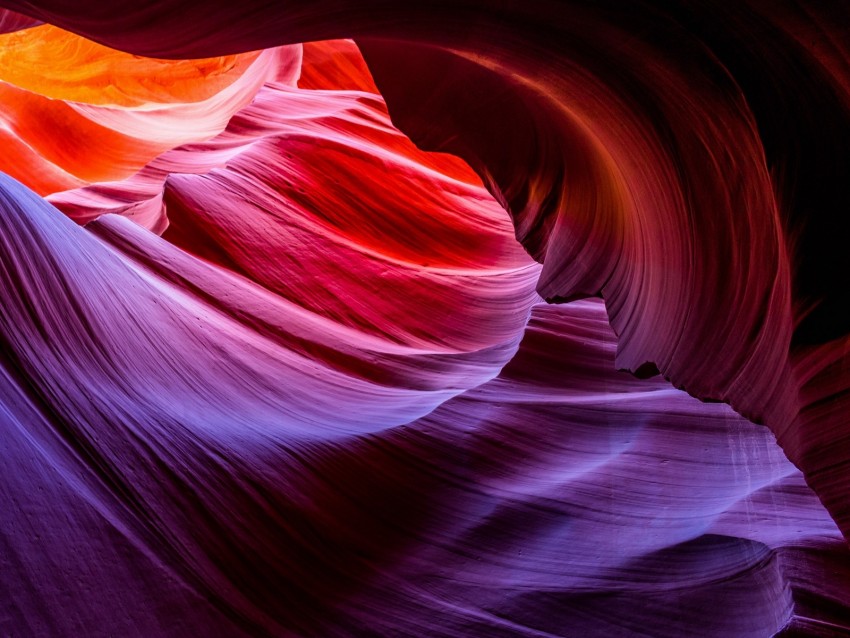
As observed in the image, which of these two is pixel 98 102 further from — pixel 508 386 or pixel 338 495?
pixel 338 495

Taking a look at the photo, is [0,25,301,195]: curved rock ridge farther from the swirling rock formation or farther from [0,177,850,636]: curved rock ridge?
[0,177,850,636]: curved rock ridge

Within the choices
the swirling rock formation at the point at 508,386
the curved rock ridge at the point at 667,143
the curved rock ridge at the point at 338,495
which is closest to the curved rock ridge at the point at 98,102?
the swirling rock formation at the point at 508,386

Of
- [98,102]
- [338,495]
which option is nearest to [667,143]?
[338,495]

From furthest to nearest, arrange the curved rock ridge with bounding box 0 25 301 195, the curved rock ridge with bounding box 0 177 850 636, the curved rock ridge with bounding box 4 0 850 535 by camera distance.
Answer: the curved rock ridge with bounding box 0 25 301 195
the curved rock ridge with bounding box 0 177 850 636
the curved rock ridge with bounding box 4 0 850 535

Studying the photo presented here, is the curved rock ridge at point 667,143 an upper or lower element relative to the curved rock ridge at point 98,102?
lower

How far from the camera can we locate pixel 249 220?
3770mm

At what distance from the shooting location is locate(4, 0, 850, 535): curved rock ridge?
3.82ft

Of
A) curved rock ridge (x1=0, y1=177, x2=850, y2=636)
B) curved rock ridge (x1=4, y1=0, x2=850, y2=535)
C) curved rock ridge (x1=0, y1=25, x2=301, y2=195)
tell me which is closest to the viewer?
curved rock ridge (x1=4, y1=0, x2=850, y2=535)

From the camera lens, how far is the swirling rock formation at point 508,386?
1244 millimetres

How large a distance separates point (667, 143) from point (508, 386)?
1.21 meters

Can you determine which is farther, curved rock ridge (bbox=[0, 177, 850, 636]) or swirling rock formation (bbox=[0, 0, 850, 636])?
curved rock ridge (bbox=[0, 177, 850, 636])

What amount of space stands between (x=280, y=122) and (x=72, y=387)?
11.7 ft

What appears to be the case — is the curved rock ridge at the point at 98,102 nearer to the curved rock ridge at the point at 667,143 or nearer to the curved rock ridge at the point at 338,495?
the curved rock ridge at the point at 338,495

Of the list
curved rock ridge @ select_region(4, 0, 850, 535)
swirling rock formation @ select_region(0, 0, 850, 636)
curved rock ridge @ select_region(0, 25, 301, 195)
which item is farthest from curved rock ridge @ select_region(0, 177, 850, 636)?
curved rock ridge @ select_region(0, 25, 301, 195)
